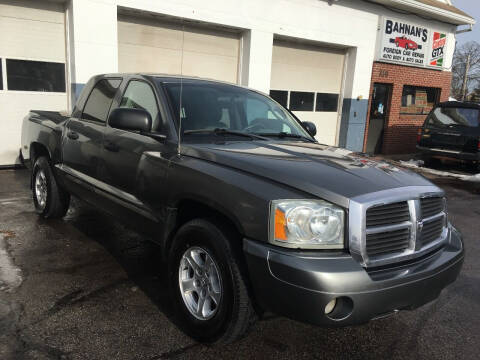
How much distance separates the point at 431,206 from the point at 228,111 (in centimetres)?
182

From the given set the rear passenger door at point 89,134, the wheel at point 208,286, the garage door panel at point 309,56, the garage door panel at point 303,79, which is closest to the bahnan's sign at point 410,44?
the garage door panel at point 309,56

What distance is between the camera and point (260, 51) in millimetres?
10633

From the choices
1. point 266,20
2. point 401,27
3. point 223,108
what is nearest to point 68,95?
point 266,20

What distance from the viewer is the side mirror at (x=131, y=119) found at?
126 inches

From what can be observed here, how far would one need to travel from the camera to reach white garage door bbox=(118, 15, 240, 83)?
9094 millimetres

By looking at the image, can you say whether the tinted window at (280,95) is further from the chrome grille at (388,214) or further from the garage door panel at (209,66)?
the chrome grille at (388,214)

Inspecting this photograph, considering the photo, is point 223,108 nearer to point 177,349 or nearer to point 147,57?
point 177,349

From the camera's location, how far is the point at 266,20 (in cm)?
1057

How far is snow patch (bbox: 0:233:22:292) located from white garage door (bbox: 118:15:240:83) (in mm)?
5450

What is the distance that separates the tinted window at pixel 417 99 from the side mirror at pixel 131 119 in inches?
511

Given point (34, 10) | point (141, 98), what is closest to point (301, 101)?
point (34, 10)

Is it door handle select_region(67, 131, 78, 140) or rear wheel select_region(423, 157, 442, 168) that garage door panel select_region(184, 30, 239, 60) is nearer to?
door handle select_region(67, 131, 78, 140)

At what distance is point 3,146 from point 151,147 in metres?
6.33

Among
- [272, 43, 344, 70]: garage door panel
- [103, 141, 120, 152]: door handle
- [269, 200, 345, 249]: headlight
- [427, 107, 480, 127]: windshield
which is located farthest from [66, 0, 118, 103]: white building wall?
[427, 107, 480, 127]: windshield
